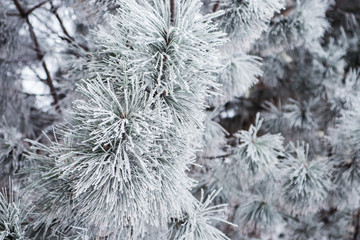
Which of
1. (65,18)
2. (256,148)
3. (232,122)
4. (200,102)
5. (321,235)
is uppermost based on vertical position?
(65,18)

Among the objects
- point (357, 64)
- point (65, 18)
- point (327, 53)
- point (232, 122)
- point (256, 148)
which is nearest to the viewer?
point (256, 148)

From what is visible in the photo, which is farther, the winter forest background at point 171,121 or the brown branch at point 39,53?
the brown branch at point 39,53

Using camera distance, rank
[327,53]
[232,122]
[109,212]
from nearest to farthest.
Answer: [109,212] < [327,53] < [232,122]

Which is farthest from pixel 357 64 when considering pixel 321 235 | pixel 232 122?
pixel 321 235

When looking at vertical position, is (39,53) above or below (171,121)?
above

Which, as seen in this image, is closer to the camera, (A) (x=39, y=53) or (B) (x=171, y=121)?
(B) (x=171, y=121)

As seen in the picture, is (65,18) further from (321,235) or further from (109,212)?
(321,235)

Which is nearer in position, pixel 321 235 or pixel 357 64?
pixel 321 235

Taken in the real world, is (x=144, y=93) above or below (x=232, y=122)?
above
